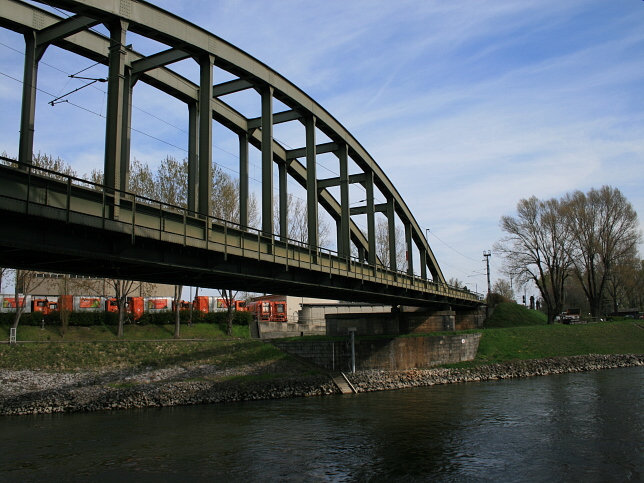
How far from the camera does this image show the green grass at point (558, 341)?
45.4 m

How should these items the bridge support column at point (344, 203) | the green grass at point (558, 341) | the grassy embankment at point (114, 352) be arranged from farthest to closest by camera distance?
the green grass at point (558, 341)
the bridge support column at point (344, 203)
the grassy embankment at point (114, 352)

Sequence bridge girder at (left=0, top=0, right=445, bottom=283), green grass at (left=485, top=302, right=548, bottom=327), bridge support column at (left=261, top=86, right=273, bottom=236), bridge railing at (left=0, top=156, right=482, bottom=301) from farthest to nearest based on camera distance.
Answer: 1. green grass at (left=485, top=302, right=548, bottom=327)
2. bridge support column at (left=261, top=86, right=273, bottom=236)
3. bridge girder at (left=0, top=0, right=445, bottom=283)
4. bridge railing at (left=0, top=156, right=482, bottom=301)

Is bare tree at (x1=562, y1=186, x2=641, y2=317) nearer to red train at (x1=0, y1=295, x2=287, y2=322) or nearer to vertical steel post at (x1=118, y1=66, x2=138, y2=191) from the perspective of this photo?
red train at (x1=0, y1=295, x2=287, y2=322)

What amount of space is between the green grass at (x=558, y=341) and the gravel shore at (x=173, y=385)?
5.78 m

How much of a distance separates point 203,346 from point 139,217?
22259 mm

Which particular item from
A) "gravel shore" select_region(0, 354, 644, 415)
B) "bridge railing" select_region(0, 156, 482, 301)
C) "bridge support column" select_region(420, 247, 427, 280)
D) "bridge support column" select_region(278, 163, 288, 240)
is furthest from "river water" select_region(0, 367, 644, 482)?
"bridge support column" select_region(420, 247, 427, 280)

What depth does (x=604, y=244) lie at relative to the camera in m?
61.5

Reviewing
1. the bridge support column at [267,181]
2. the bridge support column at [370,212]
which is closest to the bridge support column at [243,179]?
the bridge support column at [267,181]

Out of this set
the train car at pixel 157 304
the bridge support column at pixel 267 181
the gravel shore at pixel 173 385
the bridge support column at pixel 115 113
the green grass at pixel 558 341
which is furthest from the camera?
the train car at pixel 157 304

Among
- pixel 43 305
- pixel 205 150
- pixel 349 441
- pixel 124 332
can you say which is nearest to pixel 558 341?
pixel 349 441

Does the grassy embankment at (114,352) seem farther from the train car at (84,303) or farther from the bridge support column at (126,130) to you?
the bridge support column at (126,130)

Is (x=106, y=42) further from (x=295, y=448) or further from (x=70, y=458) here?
(x=295, y=448)

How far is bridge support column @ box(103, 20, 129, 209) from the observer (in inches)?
683

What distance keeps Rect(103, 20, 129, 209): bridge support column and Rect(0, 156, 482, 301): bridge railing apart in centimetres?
60
